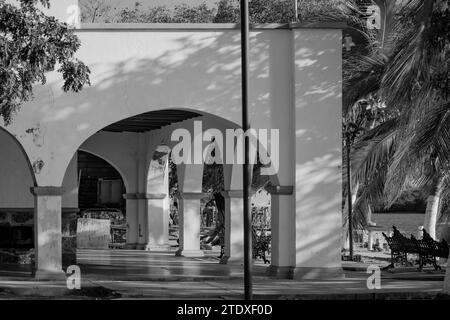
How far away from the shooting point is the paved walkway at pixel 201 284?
16.8m

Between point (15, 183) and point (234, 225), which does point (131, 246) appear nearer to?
point (234, 225)

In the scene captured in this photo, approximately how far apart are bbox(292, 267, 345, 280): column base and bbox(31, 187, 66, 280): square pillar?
4466 millimetres

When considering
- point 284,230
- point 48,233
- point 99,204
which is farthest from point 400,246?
point 99,204

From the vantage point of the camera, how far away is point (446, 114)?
58.0ft

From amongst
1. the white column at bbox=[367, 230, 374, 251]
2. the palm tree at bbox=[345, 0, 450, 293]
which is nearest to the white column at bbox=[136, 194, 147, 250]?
the palm tree at bbox=[345, 0, 450, 293]

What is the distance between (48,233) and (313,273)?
515 centimetres

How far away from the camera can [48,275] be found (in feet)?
61.6

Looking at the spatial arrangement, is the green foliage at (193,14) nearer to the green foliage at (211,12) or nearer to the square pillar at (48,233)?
the green foliage at (211,12)

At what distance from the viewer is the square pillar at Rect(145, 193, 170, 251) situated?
2930 centimetres

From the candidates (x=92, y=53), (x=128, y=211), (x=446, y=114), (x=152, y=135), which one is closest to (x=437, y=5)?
(x=446, y=114)

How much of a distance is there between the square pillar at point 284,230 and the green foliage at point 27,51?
608 cm

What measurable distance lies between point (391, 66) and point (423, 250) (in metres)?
4.34

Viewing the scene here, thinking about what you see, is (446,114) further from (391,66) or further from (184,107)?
(184,107)

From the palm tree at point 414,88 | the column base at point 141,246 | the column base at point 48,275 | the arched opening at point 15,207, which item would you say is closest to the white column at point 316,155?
the palm tree at point 414,88
